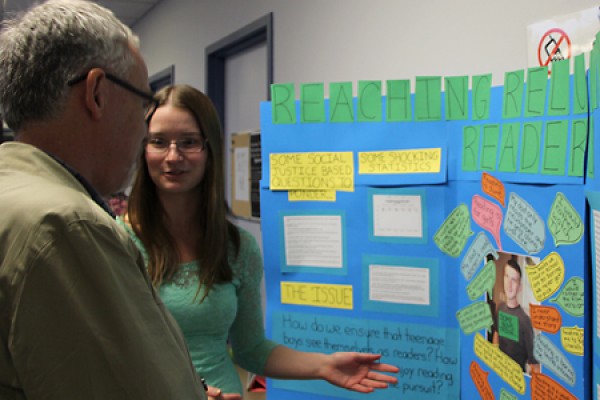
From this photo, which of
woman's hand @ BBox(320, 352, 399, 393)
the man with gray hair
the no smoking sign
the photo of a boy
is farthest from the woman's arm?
the no smoking sign

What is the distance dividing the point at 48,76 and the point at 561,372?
3.25ft

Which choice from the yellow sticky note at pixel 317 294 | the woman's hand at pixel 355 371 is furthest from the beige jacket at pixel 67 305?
the yellow sticky note at pixel 317 294

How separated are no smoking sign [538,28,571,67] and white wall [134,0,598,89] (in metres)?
0.05

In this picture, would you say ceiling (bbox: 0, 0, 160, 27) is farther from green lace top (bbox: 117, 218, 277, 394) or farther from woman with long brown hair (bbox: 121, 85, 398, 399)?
green lace top (bbox: 117, 218, 277, 394)

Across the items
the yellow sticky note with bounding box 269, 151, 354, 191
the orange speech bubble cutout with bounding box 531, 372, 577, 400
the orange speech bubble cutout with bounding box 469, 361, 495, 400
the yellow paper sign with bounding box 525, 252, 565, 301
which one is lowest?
the orange speech bubble cutout with bounding box 469, 361, 495, 400

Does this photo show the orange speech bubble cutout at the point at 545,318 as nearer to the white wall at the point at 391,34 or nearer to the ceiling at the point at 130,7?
the white wall at the point at 391,34

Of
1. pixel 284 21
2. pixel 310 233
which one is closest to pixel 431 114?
pixel 310 233

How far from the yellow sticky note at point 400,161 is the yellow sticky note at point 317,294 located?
32cm

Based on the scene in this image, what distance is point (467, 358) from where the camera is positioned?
1.31 m

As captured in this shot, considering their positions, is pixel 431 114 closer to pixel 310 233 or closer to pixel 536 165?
pixel 536 165

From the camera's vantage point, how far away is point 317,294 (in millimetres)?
1490

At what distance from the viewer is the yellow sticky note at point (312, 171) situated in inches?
56.9

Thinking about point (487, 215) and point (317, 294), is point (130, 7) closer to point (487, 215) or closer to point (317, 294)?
point (317, 294)

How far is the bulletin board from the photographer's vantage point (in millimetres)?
1022
